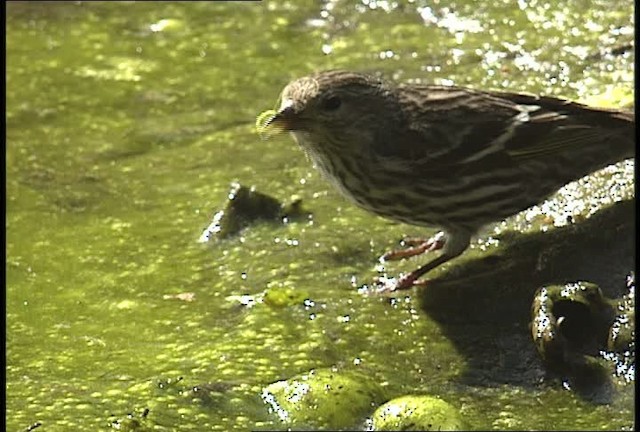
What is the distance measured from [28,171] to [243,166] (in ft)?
3.01

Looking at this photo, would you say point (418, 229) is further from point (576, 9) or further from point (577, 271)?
point (576, 9)

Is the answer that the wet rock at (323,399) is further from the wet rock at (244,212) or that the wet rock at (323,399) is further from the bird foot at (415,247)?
the wet rock at (244,212)

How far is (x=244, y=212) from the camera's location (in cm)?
543

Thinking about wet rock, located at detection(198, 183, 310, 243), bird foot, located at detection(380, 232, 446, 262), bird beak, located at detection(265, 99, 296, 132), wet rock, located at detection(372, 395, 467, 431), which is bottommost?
wet rock, located at detection(372, 395, 467, 431)

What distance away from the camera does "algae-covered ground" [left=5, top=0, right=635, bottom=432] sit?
4191mm

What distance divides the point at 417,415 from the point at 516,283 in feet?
3.41

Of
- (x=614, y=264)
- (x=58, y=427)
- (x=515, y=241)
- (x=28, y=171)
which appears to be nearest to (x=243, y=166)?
(x=28, y=171)

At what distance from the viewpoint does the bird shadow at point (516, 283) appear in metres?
4.37

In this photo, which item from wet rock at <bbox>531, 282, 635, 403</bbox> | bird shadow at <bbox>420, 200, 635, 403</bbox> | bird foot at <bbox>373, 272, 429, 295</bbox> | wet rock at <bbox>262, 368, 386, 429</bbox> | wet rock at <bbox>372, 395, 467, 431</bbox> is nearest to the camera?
wet rock at <bbox>372, 395, 467, 431</bbox>

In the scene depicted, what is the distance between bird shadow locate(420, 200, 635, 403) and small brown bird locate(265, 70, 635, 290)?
14 centimetres

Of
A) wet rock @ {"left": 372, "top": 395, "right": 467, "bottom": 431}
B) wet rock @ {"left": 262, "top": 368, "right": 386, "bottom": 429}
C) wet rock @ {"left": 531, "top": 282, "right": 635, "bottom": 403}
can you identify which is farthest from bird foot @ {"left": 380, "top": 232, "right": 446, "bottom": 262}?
wet rock @ {"left": 372, "top": 395, "right": 467, "bottom": 431}

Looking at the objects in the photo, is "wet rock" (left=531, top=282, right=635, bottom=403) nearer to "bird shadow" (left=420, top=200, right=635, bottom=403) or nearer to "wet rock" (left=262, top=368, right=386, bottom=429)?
"bird shadow" (left=420, top=200, right=635, bottom=403)

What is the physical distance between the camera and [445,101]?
5.13 metres

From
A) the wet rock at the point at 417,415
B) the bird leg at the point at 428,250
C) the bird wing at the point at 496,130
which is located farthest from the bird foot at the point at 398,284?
the wet rock at the point at 417,415
